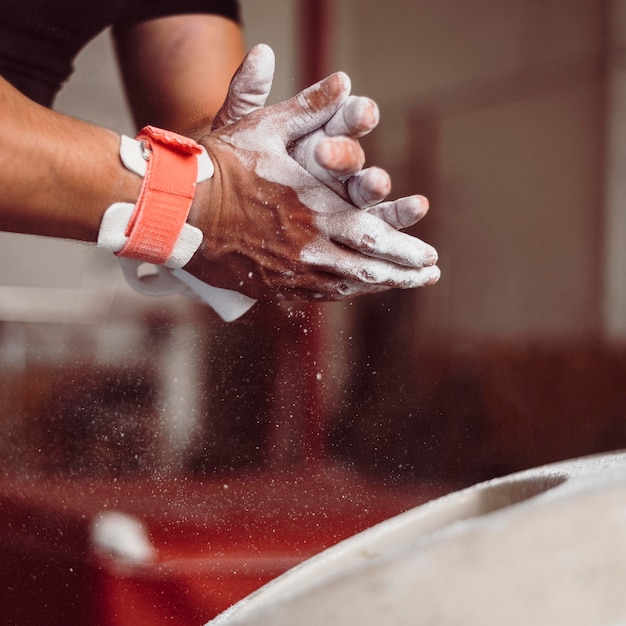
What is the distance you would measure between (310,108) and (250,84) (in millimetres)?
65

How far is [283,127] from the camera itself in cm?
58

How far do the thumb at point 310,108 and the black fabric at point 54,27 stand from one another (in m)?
0.29

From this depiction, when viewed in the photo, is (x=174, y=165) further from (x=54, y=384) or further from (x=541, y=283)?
(x=541, y=283)

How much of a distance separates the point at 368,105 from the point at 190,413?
0.46m

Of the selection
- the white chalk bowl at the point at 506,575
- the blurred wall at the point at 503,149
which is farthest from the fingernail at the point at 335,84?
the blurred wall at the point at 503,149

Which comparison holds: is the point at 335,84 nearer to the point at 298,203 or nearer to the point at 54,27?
the point at 298,203

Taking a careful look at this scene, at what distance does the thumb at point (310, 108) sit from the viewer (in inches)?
21.7

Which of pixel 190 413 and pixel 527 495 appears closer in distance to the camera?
pixel 527 495

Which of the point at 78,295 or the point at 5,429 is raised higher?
the point at 78,295

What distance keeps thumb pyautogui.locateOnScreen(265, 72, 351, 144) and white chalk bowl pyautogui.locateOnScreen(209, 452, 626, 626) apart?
0.38m

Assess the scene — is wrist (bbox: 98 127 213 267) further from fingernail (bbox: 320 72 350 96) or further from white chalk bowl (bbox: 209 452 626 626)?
white chalk bowl (bbox: 209 452 626 626)

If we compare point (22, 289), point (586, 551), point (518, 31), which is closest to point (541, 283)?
point (518, 31)

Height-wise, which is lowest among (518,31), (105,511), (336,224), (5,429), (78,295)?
(105,511)

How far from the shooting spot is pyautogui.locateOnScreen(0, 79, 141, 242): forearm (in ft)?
1.58
